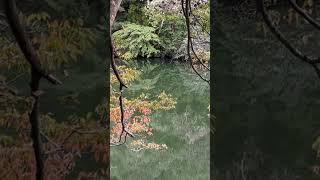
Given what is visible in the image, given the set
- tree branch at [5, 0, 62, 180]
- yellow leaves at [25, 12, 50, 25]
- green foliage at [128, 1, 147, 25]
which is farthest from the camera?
green foliage at [128, 1, 147, 25]

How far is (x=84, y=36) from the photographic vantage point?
1502mm

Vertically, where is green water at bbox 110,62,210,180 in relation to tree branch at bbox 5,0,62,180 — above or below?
below

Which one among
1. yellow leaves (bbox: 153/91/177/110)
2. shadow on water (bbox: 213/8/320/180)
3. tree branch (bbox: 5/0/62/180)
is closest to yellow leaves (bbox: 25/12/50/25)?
tree branch (bbox: 5/0/62/180)

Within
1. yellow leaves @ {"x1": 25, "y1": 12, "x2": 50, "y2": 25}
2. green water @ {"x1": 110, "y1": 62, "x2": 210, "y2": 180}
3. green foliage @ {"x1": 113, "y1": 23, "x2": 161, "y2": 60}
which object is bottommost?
green water @ {"x1": 110, "y1": 62, "x2": 210, "y2": 180}

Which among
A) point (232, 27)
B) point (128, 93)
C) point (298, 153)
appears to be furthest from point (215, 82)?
point (128, 93)

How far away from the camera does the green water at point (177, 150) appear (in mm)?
3721

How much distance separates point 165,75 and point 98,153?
14.6 ft

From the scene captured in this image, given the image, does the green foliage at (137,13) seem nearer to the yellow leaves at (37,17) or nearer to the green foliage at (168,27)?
the green foliage at (168,27)

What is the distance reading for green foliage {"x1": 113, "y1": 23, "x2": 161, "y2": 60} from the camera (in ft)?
21.3

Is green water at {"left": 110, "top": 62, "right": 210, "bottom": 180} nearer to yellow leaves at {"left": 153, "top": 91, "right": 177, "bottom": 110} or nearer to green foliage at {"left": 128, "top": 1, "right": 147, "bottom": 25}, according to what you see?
yellow leaves at {"left": 153, "top": 91, "right": 177, "bottom": 110}

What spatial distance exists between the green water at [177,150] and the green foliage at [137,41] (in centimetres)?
149

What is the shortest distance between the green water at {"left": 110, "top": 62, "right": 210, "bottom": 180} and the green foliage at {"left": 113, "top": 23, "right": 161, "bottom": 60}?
4.90 ft

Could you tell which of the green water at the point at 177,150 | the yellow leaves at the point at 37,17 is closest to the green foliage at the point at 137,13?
the green water at the point at 177,150

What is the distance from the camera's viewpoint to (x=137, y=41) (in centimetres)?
666
